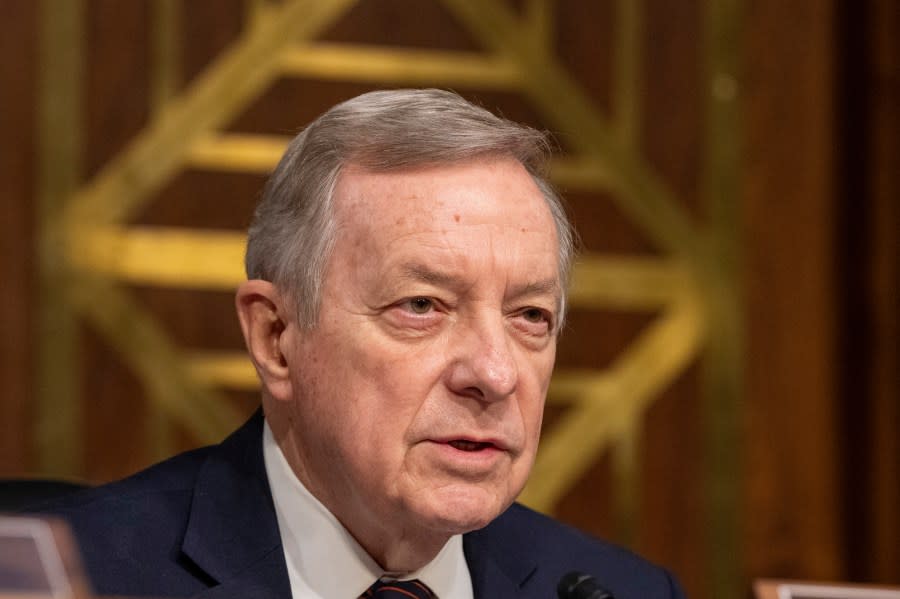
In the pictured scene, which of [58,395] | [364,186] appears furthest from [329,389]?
[58,395]

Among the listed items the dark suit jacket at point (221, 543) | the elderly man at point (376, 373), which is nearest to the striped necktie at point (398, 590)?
the elderly man at point (376, 373)

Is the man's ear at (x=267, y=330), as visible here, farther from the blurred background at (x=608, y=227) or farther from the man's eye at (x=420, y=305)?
the blurred background at (x=608, y=227)

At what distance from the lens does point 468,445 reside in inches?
66.8

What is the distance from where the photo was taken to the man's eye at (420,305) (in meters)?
1.71

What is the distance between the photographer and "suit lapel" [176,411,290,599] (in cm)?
175

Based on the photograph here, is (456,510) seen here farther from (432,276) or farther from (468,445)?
(432,276)

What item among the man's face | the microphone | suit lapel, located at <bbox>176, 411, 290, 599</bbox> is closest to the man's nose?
the man's face

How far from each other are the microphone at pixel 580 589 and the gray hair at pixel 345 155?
17.7 inches

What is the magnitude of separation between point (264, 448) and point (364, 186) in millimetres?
422

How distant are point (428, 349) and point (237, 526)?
14.5 inches

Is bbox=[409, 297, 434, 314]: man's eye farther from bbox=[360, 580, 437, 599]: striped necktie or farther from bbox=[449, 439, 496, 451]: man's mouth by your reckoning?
bbox=[360, 580, 437, 599]: striped necktie

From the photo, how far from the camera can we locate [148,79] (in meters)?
3.47

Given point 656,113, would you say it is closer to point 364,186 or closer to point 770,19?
point 770,19

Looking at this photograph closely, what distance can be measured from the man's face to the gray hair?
0.07ft
